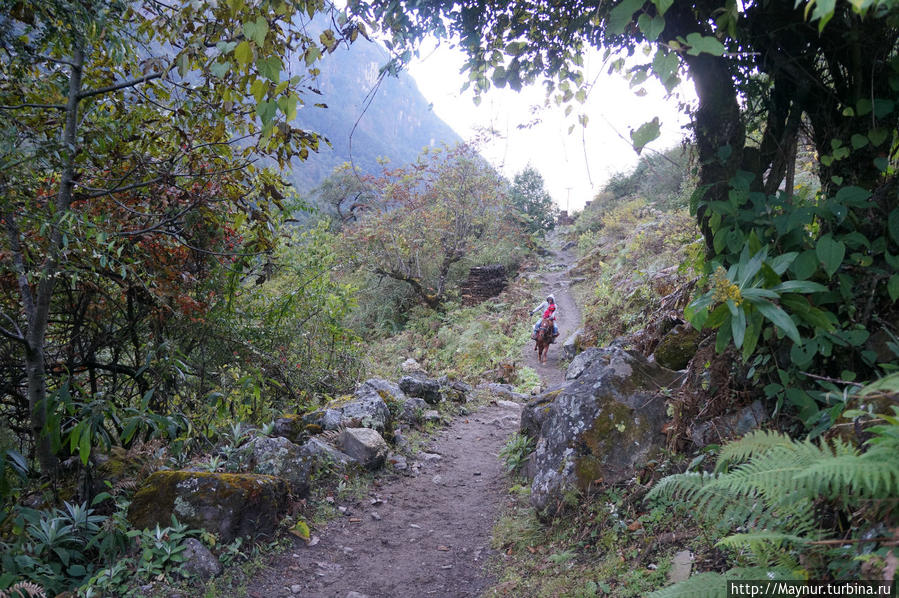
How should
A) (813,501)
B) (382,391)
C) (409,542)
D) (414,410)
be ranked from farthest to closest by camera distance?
1. (414,410)
2. (382,391)
3. (409,542)
4. (813,501)

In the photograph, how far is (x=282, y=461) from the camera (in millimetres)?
4500

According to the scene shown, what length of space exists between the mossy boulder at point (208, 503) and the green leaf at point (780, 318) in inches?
149

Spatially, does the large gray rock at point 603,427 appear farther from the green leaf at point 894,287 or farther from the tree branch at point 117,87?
the tree branch at point 117,87

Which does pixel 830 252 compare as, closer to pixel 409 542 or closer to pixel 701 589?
pixel 701 589

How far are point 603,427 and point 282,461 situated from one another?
9.62 ft

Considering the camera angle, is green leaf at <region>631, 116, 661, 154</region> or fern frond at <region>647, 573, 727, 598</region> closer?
fern frond at <region>647, 573, 727, 598</region>

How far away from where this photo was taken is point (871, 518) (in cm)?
154

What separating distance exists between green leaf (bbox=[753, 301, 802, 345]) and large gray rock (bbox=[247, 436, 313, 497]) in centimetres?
404

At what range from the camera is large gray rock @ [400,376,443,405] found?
26.5 feet

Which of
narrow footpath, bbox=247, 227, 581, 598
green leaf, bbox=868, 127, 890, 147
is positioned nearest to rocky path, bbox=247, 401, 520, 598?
narrow footpath, bbox=247, 227, 581, 598

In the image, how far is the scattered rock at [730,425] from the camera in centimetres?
294

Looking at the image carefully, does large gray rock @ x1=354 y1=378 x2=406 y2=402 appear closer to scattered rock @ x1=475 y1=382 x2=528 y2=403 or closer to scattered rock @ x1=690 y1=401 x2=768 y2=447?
scattered rock @ x1=475 y1=382 x2=528 y2=403

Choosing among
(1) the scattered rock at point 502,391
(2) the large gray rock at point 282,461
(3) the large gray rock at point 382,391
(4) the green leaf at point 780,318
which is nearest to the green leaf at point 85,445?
(2) the large gray rock at point 282,461

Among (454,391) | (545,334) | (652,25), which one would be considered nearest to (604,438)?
(652,25)
